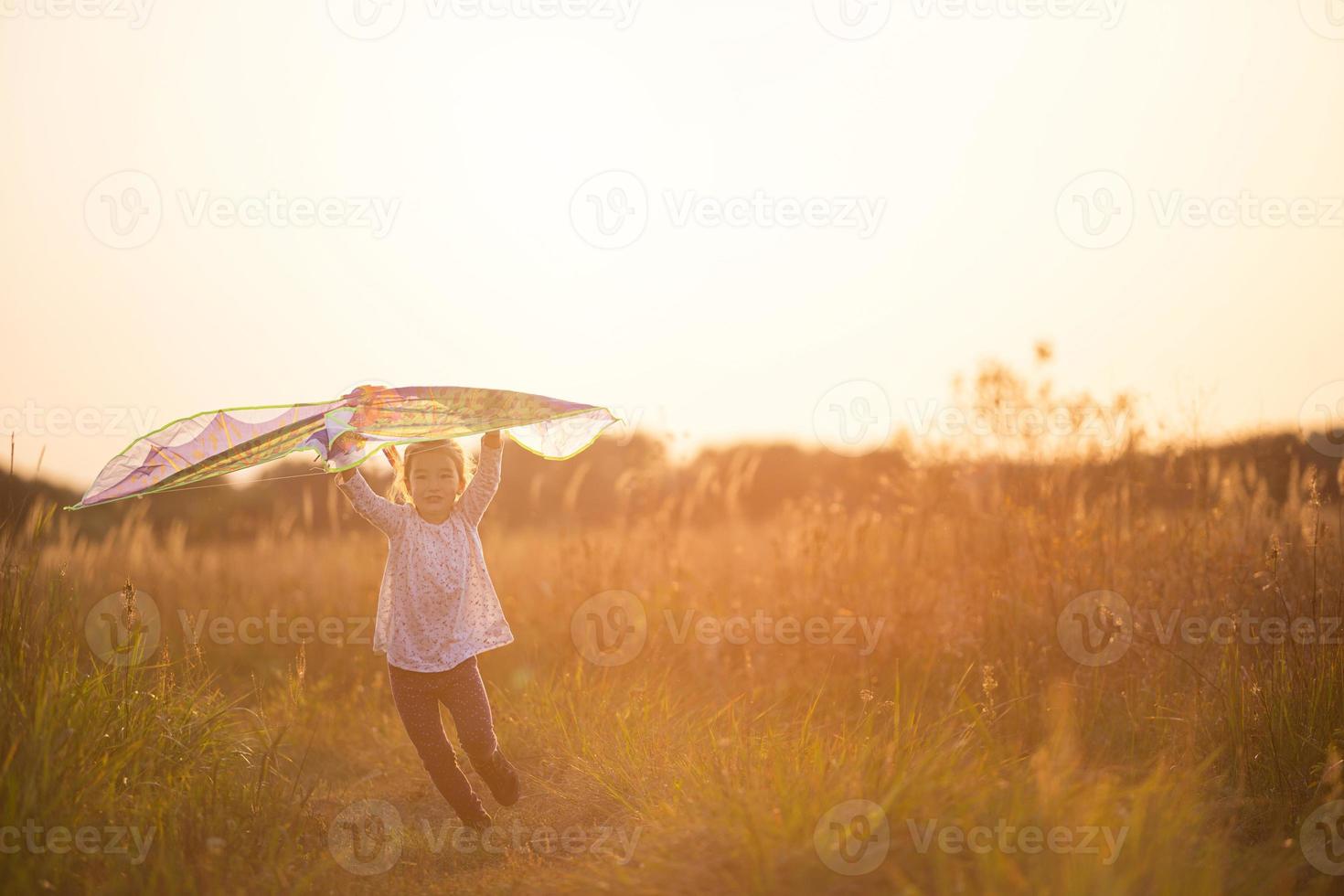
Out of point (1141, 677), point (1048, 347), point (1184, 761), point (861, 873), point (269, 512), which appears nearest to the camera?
point (861, 873)

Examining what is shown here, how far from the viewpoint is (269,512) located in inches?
768

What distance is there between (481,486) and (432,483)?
30 cm

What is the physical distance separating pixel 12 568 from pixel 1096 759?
17.9 feet

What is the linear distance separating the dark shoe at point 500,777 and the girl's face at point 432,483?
4.33 feet

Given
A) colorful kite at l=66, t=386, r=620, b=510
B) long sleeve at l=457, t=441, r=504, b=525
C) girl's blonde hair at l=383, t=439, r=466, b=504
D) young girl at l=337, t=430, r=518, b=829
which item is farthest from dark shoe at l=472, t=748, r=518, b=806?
colorful kite at l=66, t=386, r=620, b=510

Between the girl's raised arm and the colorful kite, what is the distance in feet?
0.49

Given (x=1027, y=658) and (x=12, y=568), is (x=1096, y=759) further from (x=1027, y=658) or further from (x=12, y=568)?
(x=12, y=568)

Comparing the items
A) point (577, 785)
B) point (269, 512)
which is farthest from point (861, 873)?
point (269, 512)

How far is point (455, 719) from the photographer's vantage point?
194 inches

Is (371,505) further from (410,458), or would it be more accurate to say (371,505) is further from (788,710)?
(788,710)

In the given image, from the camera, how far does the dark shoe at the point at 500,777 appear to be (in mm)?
4957

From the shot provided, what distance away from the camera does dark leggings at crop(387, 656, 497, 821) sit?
15.8 ft

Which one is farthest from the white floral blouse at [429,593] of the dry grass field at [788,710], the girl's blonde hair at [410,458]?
the dry grass field at [788,710]

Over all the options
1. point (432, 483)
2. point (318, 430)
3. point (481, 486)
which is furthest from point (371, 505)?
point (481, 486)
